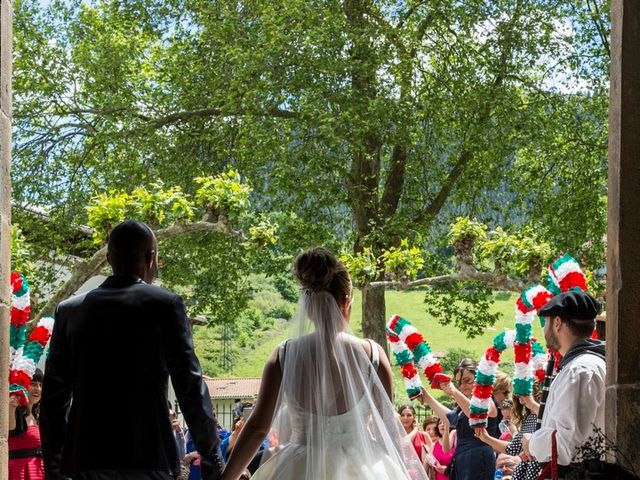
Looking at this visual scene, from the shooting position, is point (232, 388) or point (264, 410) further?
point (232, 388)

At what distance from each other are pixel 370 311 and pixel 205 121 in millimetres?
4726

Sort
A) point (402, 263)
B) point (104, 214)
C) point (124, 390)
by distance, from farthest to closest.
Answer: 1. point (402, 263)
2. point (104, 214)
3. point (124, 390)

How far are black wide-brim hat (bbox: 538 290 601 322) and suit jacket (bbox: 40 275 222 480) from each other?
5.55ft

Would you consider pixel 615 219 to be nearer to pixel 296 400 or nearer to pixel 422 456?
pixel 296 400

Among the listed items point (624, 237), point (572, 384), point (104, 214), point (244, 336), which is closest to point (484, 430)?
point (572, 384)

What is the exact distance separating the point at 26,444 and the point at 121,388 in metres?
3.80

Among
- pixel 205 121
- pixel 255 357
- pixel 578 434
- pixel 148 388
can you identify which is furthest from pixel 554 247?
pixel 255 357

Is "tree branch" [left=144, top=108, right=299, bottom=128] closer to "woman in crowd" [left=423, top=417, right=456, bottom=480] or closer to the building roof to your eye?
"woman in crowd" [left=423, top=417, right=456, bottom=480]

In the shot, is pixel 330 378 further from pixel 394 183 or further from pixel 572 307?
pixel 394 183

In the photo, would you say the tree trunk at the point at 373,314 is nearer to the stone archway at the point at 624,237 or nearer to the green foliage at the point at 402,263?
the green foliage at the point at 402,263

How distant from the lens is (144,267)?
12.6 feet

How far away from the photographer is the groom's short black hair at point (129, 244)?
3.82m

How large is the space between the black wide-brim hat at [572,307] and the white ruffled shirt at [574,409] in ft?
0.80

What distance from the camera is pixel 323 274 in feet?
14.6
